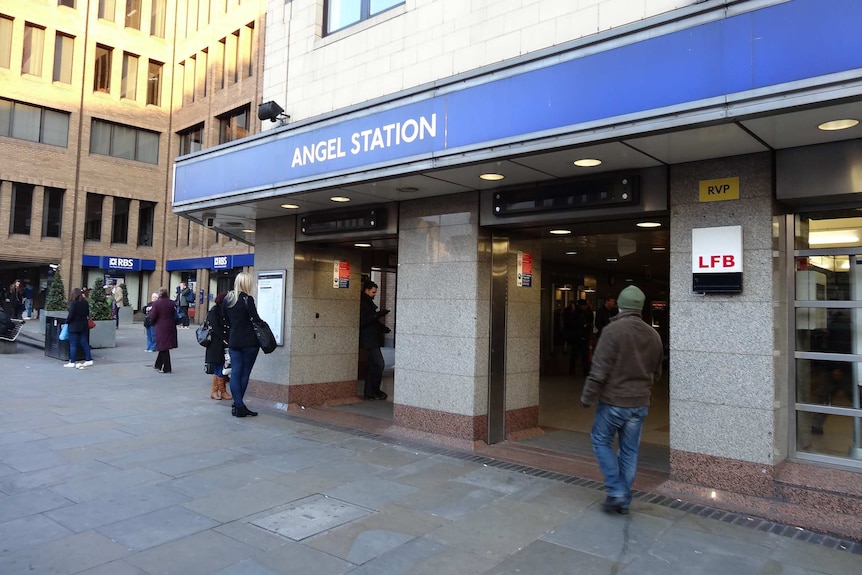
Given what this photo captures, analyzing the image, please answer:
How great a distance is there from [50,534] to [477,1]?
19.6ft

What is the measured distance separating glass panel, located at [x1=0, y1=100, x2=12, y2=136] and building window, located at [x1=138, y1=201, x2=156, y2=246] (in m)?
7.12

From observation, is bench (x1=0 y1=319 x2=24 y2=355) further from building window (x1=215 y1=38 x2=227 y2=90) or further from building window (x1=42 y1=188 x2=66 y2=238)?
building window (x1=215 y1=38 x2=227 y2=90)

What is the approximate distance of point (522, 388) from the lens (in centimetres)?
723

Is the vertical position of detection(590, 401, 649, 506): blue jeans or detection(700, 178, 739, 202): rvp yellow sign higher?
detection(700, 178, 739, 202): rvp yellow sign

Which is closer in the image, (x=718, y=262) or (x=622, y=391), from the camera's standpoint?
(x=622, y=391)

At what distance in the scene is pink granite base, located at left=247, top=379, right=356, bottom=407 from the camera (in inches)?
345

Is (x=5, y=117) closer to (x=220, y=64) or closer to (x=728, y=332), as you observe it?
(x=220, y=64)

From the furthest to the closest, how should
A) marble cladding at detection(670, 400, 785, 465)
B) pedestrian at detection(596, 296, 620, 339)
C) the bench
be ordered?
the bench
pedestrian at detection(596, 296, 620, 339)
marble cladding at detection(670, 400, 785, 465)

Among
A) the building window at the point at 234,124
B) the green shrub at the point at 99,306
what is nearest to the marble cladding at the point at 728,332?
the green shrub at the point at 99,306

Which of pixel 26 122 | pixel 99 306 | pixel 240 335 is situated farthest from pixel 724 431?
pixel 26 122

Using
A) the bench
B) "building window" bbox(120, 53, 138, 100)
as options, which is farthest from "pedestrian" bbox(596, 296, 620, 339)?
"building window" bbox(120, 53, 138, 100)

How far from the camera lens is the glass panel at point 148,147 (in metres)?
34.0

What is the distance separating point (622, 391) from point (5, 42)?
3532cm

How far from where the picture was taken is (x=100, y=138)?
1272 inches
